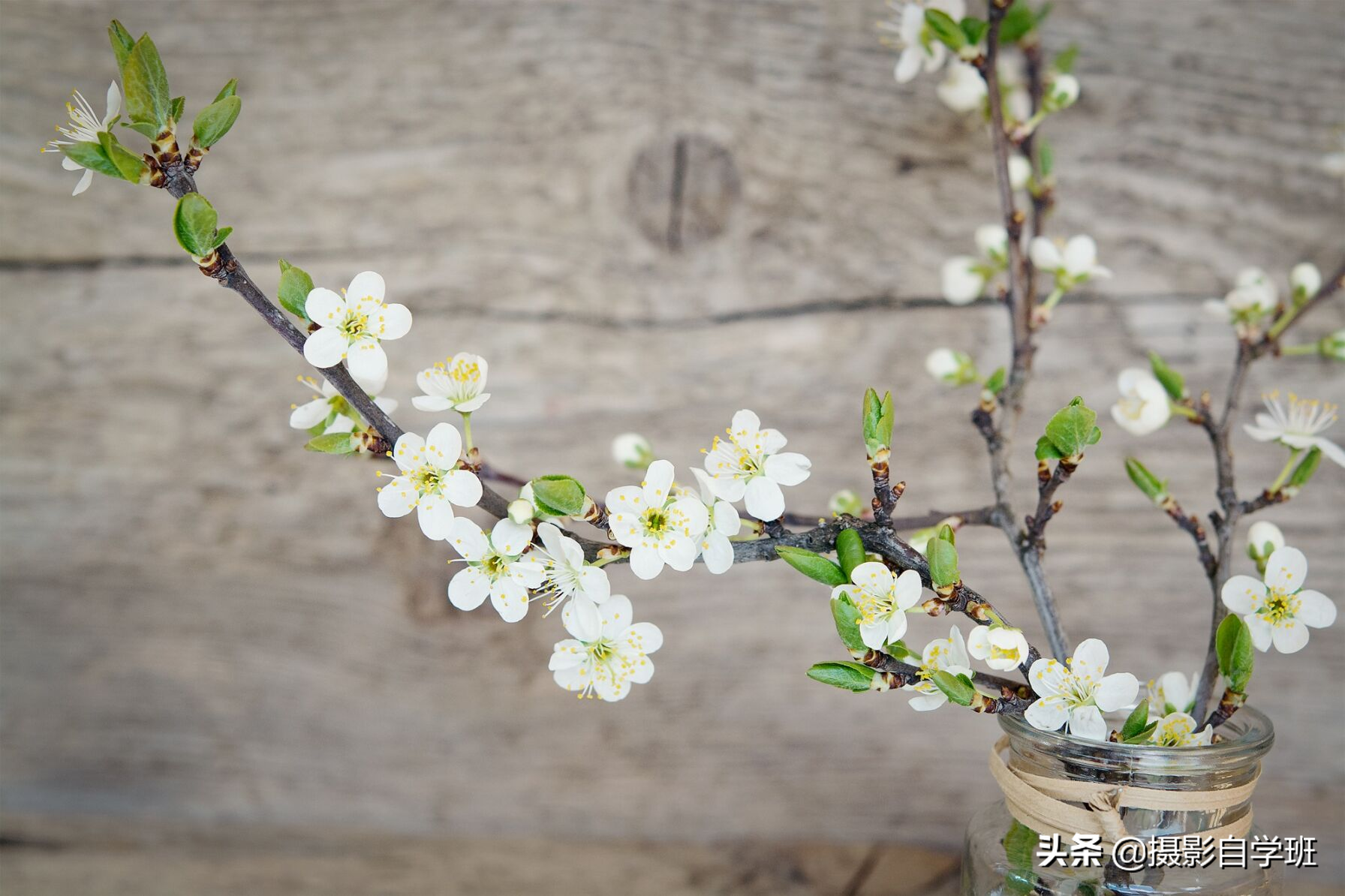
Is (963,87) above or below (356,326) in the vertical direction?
above

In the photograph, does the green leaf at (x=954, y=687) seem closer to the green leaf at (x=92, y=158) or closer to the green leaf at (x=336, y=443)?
the green leaf at (x=336, y=443)

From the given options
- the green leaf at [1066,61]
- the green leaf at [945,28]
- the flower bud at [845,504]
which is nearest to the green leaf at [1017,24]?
the green leaf at [1066,61]

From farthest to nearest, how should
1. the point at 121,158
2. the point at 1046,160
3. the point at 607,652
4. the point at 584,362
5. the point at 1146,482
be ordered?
the point at 584,362, the point at 1046,160, the point at 1146,482, the point at 607,652, the point at 121,158

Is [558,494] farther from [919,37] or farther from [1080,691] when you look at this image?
[919,37]

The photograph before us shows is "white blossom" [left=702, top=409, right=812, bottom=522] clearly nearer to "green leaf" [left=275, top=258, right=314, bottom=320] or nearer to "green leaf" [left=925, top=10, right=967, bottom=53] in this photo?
"green leaf" [left=275, top=258, right=314, bottom=320]

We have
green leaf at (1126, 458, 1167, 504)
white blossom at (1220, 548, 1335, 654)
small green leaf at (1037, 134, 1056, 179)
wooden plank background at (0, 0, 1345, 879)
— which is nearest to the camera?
white blossom at (1220, 548, 1335, 654)

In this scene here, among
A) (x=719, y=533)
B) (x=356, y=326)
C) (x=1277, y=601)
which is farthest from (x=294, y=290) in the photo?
(x=1277, y=601)

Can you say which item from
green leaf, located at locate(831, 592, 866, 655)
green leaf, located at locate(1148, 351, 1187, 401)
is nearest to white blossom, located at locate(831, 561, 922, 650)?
green leaf, located at locate(831, 592, 866, 655)
